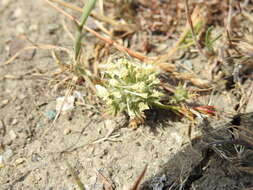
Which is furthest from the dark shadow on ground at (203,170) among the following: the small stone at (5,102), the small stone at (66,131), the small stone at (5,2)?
the small stone at (5,2)

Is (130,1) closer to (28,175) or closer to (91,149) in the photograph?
(91,149)

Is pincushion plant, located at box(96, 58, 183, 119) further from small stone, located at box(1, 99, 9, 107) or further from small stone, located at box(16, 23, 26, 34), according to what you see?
small stone, located at box(16, 23, 26, 34)

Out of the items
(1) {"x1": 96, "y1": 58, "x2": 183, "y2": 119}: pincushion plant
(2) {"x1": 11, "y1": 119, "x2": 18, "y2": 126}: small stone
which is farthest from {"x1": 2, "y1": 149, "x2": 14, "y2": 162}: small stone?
(1) {"x1": 96, "y1": 58, "x2": 183, "y2": 119}: pincushion plant

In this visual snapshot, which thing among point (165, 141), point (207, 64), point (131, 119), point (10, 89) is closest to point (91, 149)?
point (131, 119)

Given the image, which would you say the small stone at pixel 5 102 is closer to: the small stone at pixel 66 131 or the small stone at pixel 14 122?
the small stone at pixel 14 122

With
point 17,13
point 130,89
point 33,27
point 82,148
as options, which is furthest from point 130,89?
point 17,13

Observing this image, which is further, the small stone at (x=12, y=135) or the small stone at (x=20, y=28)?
the small stone at (x=20, y=28)

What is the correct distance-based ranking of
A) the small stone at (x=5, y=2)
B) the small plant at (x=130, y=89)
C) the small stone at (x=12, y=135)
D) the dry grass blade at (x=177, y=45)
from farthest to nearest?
the small stone at (x=5, y=2)
the dry grass blade at (x=177, y=45)
the small stone at (x=12, y=135)
the small plant at (x=130, y=89)
